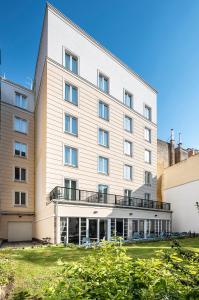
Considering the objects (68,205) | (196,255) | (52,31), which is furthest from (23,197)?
(196,255)

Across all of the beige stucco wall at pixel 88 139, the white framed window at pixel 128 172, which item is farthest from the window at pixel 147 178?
the white framed window at pixel 128 172

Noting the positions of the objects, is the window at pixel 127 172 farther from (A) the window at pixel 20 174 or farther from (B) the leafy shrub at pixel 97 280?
(B) the leafy shrub at pixel 97 280

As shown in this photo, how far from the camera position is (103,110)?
31.7 metres

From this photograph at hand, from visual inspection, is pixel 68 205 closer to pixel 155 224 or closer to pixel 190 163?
pixel 155 224

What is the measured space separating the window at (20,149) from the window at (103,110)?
10.3 metres

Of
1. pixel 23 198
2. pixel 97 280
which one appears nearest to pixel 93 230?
pixel 23 198

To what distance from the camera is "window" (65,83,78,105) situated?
27.6 meters

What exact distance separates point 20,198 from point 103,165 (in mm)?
10408

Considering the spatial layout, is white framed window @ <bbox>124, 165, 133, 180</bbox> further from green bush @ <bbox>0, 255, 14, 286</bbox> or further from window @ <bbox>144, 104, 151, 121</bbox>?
green bush @ <bbox>0, 255, 14, 286</bbox>

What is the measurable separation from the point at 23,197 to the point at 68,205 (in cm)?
1138

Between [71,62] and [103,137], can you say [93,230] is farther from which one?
[71,62]

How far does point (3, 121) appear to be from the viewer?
104ft

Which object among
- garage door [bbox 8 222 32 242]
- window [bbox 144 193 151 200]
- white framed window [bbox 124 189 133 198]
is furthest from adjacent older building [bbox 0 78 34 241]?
window [bbox 144 193 151 200]

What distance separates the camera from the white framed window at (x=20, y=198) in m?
30.8
